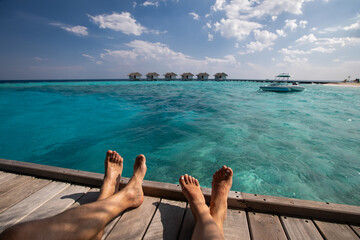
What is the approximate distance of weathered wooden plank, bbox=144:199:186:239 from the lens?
113 cm

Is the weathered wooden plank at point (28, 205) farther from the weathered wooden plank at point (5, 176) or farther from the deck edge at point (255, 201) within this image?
the weathered wooden plank at point (5, 176)

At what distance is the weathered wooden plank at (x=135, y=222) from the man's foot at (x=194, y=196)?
1.02 feet

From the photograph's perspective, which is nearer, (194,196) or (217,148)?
(194,196)

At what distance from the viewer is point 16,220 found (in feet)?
3.94

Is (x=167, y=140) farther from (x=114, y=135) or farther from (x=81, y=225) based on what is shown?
(x=81, y=225)

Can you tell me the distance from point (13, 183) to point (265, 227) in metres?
2.63

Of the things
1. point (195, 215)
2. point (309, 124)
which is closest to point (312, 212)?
point (195, 215)

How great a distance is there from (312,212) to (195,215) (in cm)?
100

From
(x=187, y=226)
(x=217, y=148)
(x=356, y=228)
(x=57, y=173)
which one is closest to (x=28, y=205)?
(x=57, y=173)

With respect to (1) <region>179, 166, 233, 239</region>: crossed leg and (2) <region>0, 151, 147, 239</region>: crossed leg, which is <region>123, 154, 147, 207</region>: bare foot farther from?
(1) <region>179, 166, 233, 239</region>: crossed leg

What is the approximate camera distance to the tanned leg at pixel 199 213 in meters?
0.99

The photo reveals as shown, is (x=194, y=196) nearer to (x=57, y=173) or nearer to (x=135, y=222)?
(x=135, y=222)

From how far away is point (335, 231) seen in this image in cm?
115

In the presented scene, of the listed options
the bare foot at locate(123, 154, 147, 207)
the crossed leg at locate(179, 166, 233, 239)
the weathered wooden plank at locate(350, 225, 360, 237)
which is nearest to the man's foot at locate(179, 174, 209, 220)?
the crossed leg at locate(179, 166, 233, 239)
